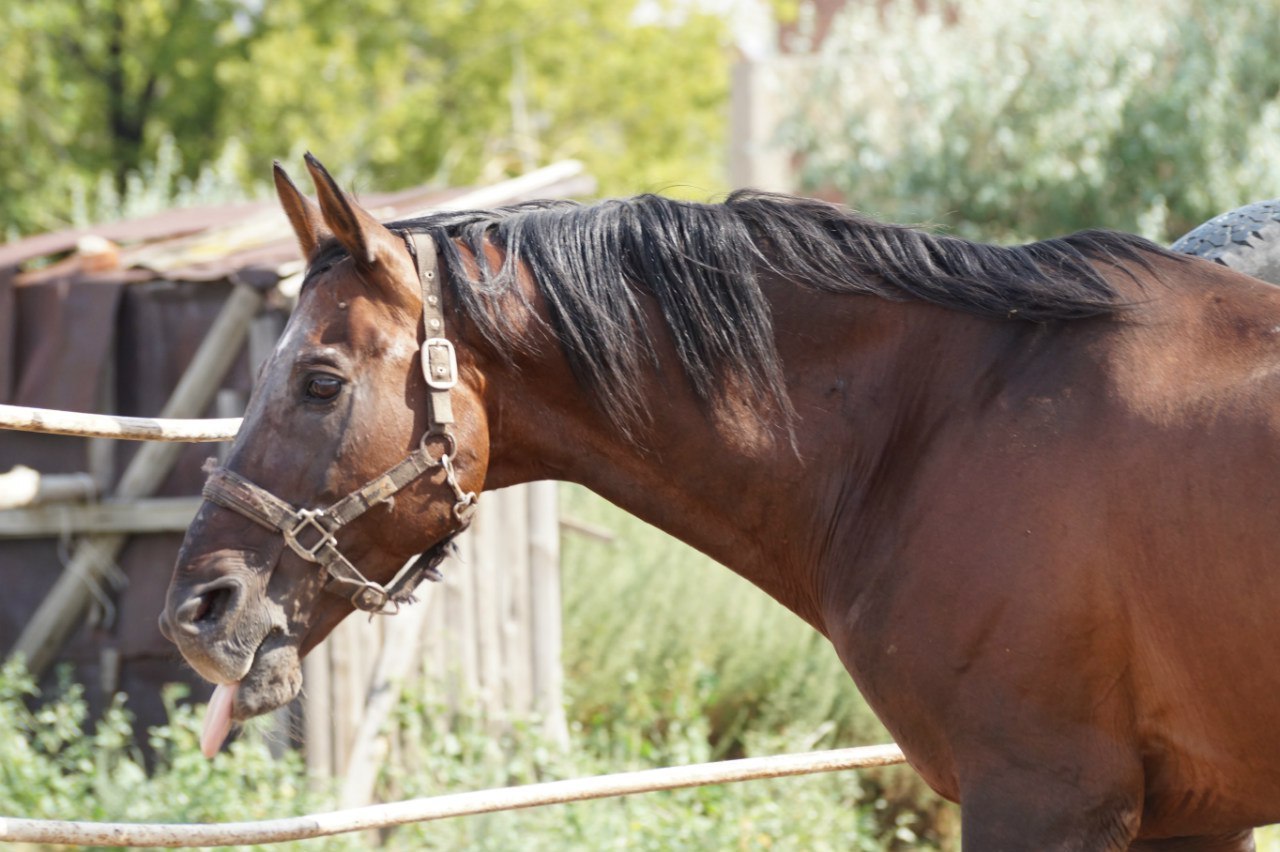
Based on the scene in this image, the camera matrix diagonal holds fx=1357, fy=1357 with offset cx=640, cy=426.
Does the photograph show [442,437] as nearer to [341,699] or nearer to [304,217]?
[304,217]

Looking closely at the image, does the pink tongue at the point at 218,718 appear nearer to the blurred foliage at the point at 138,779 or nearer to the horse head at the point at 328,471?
the horse head at the point at 328,471

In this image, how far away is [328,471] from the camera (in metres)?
2.48

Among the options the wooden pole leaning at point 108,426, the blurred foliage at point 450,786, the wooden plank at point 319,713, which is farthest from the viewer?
the wooden plank at point 319,713

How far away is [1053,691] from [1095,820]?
0.75ft

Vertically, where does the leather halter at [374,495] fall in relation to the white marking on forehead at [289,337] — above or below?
below

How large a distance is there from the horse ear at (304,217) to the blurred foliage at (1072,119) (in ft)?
20.4

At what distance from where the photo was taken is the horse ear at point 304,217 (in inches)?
101

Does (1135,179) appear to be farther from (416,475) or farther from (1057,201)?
(416,475)

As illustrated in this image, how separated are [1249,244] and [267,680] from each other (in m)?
2.30

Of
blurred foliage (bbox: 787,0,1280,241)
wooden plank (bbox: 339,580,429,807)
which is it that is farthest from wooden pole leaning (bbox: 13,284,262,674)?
blurred foliage (bbox: 787,0,1280,241)

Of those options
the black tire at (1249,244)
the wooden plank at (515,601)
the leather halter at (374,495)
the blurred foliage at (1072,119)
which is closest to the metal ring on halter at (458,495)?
the leather halter at (374,495)

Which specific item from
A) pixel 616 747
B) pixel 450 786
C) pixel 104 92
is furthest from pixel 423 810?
pixel 104 92

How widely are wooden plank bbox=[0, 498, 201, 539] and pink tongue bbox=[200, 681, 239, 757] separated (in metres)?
3.11

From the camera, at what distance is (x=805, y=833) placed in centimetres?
482
